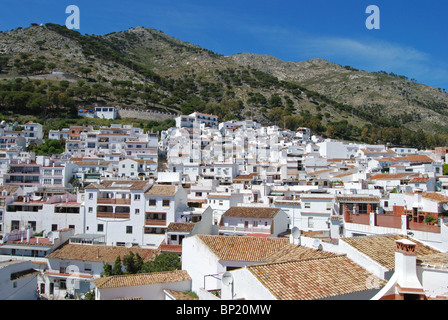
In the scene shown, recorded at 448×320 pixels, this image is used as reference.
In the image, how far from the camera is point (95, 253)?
2448 centimetres

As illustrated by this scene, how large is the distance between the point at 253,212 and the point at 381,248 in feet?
47.1

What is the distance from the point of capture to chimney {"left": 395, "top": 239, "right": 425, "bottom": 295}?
8.21 metres

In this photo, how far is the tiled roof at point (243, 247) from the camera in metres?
14.6

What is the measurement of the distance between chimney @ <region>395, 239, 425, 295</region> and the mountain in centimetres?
7984

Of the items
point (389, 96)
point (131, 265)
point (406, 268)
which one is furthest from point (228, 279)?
point (389, 96)

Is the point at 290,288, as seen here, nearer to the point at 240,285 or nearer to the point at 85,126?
the point at 240,285

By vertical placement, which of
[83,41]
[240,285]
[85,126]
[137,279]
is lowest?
[137,279]

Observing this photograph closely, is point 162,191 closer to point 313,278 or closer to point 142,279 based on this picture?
point 142,279

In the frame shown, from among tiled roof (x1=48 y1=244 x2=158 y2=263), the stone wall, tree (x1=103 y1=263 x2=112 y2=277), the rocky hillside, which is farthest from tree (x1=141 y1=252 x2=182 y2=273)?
the rocky hillside

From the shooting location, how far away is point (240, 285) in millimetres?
10000

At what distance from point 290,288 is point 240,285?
1.56 m

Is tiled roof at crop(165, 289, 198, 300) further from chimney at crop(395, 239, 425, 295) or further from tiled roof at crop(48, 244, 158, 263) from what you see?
tiled roof at crop(48, 244, 158, 263)
